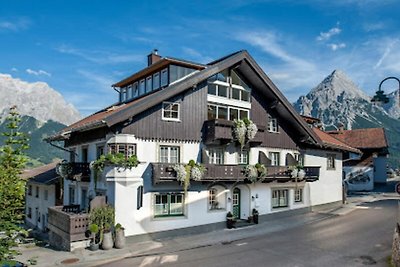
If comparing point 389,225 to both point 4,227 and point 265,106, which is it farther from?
point 4,227

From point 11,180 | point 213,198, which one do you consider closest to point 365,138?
point 213,198

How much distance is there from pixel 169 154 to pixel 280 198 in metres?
12.0

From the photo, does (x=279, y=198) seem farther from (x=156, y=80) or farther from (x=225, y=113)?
(x=156, y=80)

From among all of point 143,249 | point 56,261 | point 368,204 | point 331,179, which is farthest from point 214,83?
point 368,204

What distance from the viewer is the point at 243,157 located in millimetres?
26531

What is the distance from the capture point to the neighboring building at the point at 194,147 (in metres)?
20.7

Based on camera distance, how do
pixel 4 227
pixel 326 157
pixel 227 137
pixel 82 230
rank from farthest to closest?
pixel 326 157 → pixel 227 137 → pixel 82 230 → pixel 4 227

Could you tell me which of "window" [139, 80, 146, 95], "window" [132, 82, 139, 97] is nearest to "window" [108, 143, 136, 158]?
"window" [139, 80, 146, 95]

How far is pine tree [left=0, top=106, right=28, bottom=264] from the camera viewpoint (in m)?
7.27

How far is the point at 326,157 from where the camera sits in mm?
33719

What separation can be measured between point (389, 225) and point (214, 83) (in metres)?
15.9

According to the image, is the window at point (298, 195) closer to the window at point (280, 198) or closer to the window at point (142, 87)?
the window at point (280, 198)

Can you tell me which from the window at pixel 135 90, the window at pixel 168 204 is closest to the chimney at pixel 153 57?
the window at pixel 135 90

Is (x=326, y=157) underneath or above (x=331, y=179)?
above
